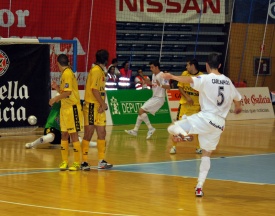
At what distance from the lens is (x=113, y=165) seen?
15.4 m

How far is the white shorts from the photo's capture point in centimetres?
1177

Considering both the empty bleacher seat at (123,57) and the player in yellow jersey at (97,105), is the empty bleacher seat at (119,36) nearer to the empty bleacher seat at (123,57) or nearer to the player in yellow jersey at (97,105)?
the empty bleacher seat at (123,57)

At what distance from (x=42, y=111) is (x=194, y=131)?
389 inches

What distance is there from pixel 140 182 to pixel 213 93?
7.47 feet

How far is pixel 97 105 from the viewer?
14539mm

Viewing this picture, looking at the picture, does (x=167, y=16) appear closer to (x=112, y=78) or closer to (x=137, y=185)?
(x=112, y=78)

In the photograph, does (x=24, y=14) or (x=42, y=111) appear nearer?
(x=42, y=111)

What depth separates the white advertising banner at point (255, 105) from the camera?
92.5 ft

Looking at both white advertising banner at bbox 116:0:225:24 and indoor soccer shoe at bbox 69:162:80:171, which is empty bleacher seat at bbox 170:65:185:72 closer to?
white advertising banner at bbox 116:0:225:24

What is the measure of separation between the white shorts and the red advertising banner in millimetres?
14297

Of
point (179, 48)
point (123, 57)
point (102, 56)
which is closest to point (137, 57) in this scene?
point (123, 57)

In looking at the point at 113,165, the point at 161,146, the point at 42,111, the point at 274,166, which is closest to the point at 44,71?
the point at 42,111

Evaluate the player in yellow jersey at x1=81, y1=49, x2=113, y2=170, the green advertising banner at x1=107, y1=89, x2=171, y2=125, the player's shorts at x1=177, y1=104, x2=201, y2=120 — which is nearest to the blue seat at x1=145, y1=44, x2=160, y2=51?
the green advertising banner at x1=107, y1=89, x2=171, y2=125

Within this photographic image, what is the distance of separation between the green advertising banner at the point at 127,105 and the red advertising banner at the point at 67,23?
1.96m
